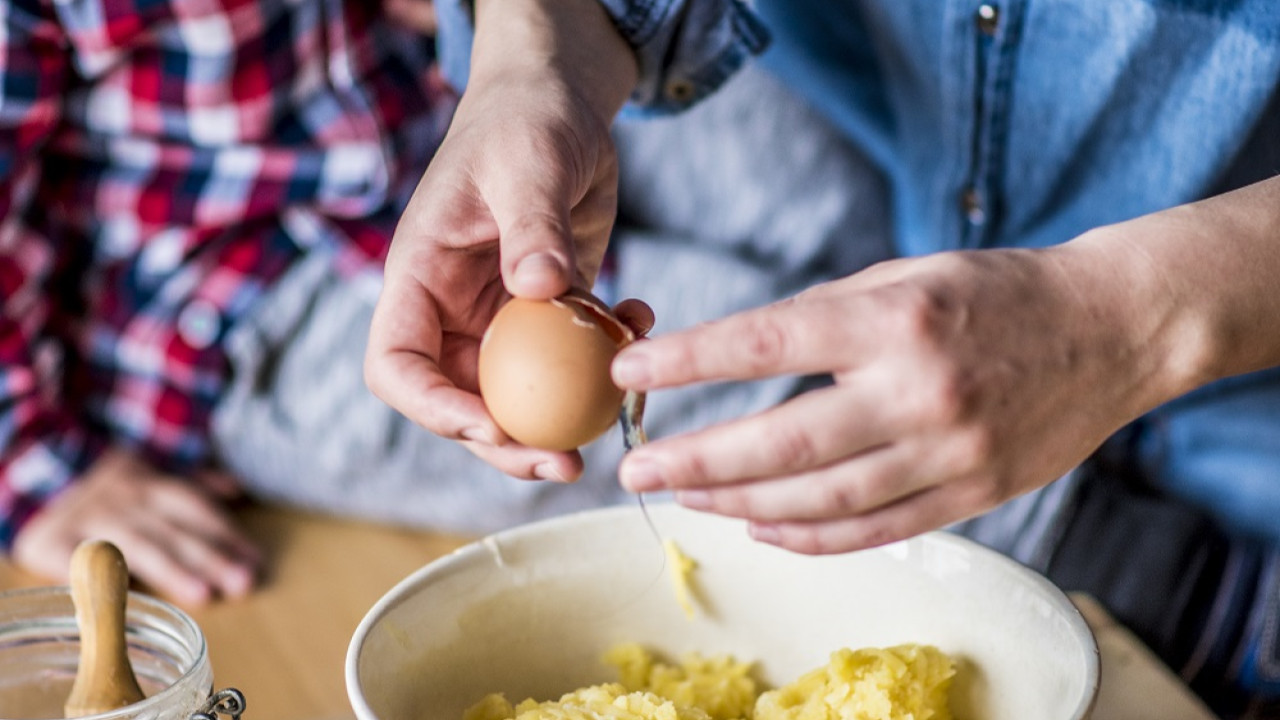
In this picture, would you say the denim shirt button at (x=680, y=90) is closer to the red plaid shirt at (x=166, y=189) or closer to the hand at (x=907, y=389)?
the red plaid shirt at (x=166, y=189)

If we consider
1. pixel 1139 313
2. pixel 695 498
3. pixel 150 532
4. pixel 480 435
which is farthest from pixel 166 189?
pixel 1139 313

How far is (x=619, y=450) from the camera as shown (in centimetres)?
118

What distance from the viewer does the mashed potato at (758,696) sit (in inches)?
25.0

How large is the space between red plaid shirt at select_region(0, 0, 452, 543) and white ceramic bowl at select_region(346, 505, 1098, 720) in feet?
1.93

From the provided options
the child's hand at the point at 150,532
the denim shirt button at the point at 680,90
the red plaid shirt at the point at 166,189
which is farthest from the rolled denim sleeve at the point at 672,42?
the child's hand at the point at 150,532

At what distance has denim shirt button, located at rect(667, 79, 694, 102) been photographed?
3.34ft

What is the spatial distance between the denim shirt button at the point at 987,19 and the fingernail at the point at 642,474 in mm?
628

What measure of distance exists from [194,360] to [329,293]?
0.49 feet

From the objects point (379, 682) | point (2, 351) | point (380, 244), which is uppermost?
point (379, 682)

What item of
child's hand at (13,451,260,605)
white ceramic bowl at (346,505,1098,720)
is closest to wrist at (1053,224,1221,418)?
white ceramic bowl at (346,505,1098,720)

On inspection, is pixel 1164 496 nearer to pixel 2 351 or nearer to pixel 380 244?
pixel 380 244

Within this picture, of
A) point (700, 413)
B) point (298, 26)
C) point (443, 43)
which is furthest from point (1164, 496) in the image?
point (298, 26)

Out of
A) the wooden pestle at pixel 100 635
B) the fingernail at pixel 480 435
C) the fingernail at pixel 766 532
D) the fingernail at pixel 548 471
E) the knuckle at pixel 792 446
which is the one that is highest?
the knuckle at pixel 792 446

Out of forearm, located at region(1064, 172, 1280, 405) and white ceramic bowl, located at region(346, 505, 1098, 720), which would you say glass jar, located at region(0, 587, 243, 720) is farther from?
forearm, located at region(1064, 172, 1280, 405)
